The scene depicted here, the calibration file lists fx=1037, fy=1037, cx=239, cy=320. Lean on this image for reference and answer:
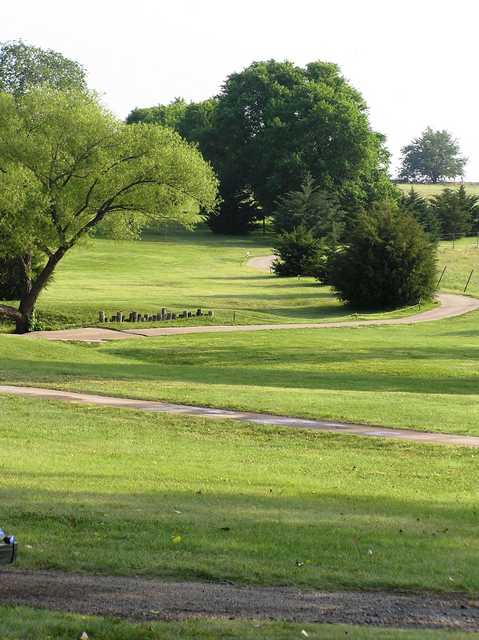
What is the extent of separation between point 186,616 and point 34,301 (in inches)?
1724

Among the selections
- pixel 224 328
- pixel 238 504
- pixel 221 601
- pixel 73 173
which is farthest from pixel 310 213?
pixel 221 601

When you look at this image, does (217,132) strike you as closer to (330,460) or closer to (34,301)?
(34,301)

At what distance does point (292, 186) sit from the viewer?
106 metres

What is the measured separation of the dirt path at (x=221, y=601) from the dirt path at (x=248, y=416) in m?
10.9

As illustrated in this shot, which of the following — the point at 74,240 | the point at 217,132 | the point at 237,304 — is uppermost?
the point at 217,132

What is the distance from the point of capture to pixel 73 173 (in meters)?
50.4

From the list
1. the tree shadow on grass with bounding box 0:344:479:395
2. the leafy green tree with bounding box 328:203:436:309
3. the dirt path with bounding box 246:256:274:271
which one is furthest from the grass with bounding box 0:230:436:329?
the tree shadow on grass with bounding box 0:344:479:395

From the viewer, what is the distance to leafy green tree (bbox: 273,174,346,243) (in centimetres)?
9238

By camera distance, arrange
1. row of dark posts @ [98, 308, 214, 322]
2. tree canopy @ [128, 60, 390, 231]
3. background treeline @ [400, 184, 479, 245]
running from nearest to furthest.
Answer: row of dark posts @ [98, 308, 214, 322] < tree canopy @ [128, 60, 390, 231] < background treeline @ [400, 184, 479, 245]

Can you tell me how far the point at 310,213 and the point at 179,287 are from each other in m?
28.5

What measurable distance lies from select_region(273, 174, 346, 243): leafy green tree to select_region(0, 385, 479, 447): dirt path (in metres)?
67.9

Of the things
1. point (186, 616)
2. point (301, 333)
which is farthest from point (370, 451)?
point (301, 333)

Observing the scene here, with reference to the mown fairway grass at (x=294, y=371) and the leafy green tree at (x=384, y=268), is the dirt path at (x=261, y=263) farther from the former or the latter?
the mown fairway grass at (x=294, y=371)

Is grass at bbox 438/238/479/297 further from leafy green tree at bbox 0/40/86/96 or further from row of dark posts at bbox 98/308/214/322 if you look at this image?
leafy green tree at bbox 0/40/86/96
